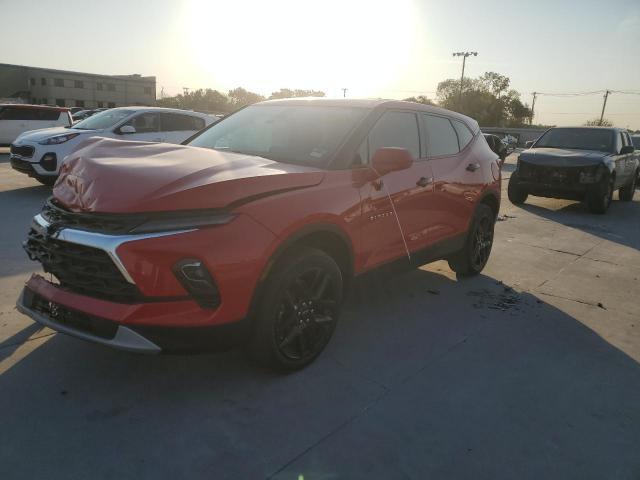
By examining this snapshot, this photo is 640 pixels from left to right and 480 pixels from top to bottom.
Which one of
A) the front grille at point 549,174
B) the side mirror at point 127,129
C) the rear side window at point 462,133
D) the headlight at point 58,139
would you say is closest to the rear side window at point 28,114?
the headlight at point 58,139

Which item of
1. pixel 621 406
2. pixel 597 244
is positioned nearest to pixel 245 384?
pixel 621 406

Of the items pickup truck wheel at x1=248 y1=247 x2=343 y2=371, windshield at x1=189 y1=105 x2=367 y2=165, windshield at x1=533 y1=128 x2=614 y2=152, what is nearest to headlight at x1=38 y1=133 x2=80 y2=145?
windshield at x1=189 y1=105 x2=367 y2=165

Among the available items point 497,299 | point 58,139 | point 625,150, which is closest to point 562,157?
point 625,150

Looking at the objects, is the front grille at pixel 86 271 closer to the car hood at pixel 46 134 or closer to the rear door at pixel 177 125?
the car hood at pixel 46 134

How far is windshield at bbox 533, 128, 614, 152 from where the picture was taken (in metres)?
10.2

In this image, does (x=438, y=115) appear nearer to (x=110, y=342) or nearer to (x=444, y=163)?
(x=444, y=163)

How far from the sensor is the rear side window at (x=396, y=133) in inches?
144

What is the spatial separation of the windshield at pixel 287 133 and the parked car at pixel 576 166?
7.39m

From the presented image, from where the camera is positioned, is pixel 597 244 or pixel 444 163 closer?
pixel 444 163

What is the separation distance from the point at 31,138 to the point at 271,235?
857 centimetres

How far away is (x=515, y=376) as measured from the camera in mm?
3215

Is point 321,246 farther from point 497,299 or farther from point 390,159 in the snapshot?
point 497,299

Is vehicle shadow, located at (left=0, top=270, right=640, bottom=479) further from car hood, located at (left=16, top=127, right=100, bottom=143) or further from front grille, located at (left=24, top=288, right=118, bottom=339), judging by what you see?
car hood, located at (left=16, top=127, right=100, bottom=143)

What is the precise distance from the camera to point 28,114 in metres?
16.5
